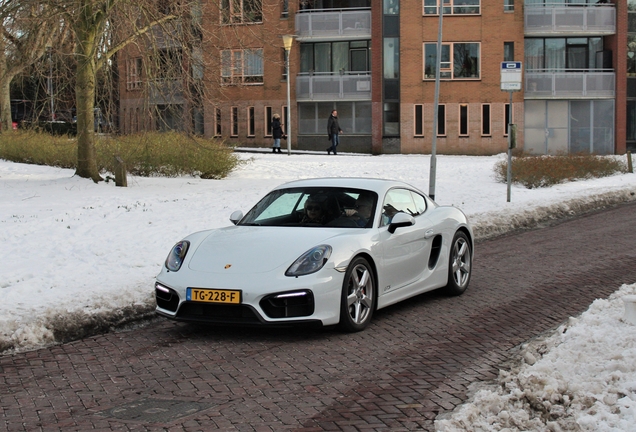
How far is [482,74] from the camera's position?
48.7 meters

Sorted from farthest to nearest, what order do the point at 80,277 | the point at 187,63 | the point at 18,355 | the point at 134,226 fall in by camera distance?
the point at 187,63, the point at 134,226, the point at 80,277, the point at 18,355

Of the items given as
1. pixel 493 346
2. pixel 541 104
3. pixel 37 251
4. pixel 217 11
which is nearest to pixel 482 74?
pixel 541 104

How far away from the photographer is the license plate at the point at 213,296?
7.90 m

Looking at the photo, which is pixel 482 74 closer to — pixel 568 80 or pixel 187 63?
pixel 568 80

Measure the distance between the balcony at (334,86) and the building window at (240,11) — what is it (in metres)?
26.1

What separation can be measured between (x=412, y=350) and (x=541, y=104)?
4381 cm

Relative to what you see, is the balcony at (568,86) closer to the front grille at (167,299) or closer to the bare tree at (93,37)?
the bare tree at (93,37)

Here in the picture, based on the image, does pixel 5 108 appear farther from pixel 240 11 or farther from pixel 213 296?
pixel 213 296

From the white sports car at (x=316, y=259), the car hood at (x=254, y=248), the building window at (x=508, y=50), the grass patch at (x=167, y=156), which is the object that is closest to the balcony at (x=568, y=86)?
the building window at (x=508, y=50)

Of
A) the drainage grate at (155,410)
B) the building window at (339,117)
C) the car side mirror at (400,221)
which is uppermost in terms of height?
the building window at (339,117)

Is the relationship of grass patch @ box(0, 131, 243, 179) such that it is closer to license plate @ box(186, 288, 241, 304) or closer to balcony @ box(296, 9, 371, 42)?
license plate @ box(186, 288, 241, 304)

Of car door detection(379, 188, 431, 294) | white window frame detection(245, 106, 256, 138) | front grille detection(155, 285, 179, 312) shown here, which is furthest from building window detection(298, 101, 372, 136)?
front grille detection(155, 285, 179, 312)

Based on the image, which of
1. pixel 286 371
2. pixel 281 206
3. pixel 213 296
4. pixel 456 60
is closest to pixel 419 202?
pixel 281 206

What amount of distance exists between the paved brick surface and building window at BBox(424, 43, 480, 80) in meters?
39.2
